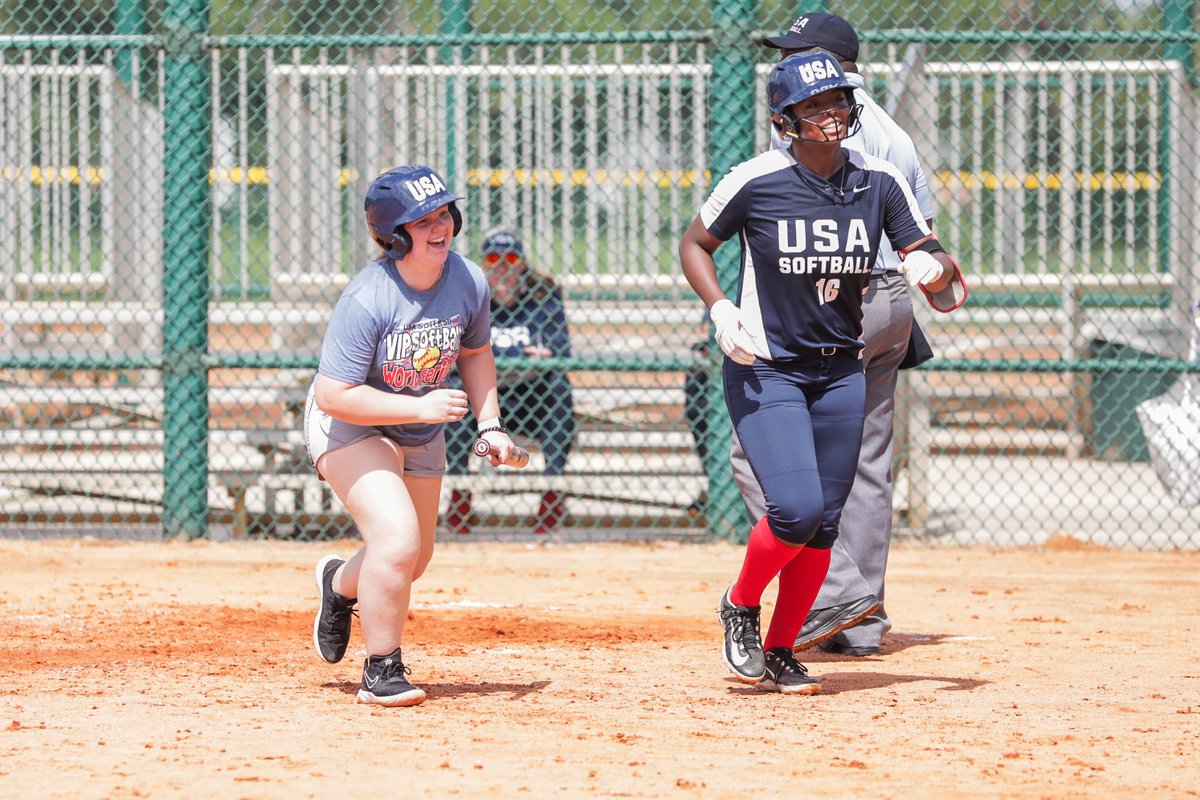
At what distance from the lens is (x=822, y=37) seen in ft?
16.3

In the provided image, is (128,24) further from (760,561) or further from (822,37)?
(760,561)

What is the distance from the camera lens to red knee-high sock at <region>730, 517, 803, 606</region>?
4.44 m

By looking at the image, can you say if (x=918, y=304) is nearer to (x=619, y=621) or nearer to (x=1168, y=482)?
(x=1168, y=482)

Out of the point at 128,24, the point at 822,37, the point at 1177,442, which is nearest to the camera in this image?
the point at 822,37

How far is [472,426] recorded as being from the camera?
28.0 ft

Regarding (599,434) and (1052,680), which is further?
(599,434)

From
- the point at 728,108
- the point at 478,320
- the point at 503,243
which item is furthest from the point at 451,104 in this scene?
the point at 478,320

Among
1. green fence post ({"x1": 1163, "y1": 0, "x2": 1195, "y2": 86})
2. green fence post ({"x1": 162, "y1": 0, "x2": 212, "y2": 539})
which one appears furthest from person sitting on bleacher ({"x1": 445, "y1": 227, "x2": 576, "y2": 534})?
green fence post ({"x1": 1163, "y1": 0, "x2": 1195, "y2": 86})

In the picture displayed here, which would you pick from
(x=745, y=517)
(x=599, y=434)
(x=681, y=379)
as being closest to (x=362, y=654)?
(x=745, y=517)

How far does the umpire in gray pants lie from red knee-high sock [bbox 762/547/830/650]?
37cm

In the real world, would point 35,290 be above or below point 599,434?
above

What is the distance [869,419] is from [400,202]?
73.3 inches

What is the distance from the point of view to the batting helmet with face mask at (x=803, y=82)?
4.32m

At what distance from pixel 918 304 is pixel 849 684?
421 centimetres
